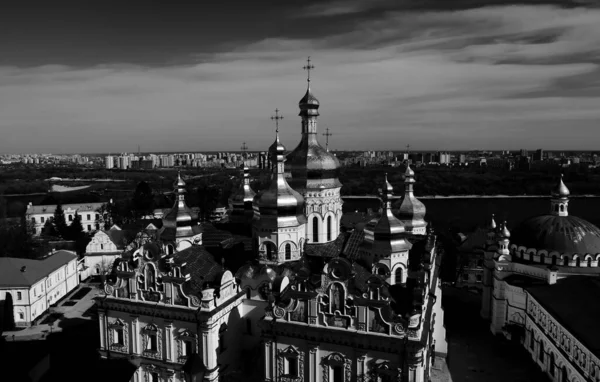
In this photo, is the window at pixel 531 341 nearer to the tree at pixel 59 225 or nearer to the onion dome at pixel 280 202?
the onion dome at pixel 280 202

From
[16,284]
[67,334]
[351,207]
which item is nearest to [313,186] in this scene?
[67,334]

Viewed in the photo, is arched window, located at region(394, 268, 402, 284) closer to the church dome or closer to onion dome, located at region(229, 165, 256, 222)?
the church dome

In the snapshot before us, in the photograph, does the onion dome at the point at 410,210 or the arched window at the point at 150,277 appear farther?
the onion dome at the point at 410,210

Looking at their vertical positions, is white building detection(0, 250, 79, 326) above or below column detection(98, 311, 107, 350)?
below

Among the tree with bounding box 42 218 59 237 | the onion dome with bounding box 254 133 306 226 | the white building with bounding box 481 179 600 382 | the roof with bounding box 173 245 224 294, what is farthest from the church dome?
the tree with bounding box 42 218 59 237

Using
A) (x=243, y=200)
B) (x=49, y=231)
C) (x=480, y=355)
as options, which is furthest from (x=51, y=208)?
(x=480, y=355)

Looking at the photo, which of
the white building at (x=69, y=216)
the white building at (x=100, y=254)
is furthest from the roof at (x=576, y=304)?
the white building at (x=69, y=216)

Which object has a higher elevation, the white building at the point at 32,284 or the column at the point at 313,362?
the column at the point at 313,362
